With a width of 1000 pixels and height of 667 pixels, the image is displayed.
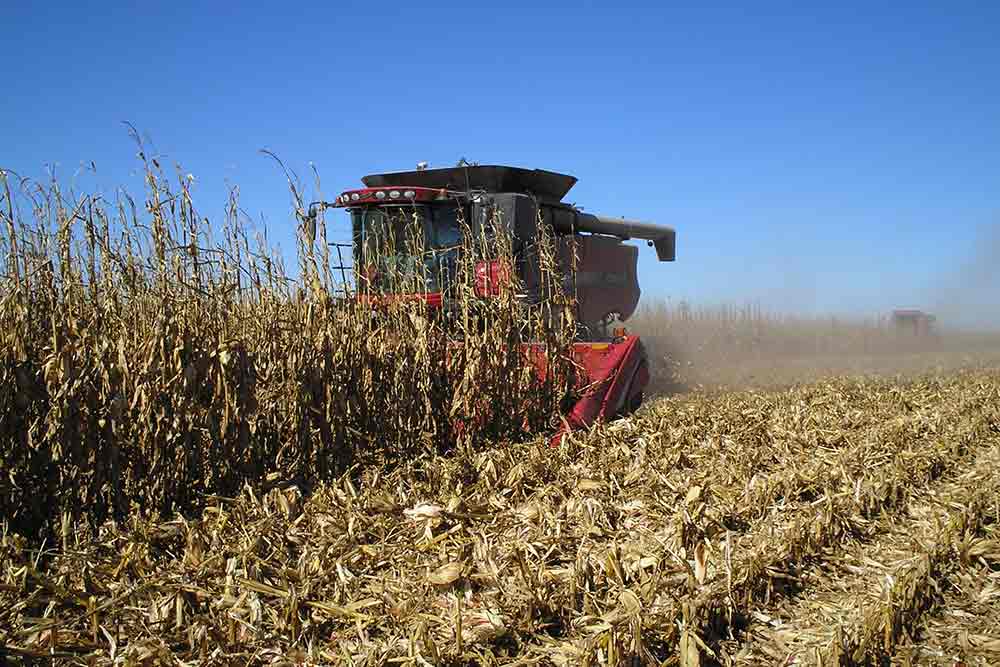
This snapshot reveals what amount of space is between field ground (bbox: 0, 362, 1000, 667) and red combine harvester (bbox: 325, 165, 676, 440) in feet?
5.54

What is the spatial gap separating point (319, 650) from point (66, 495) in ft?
6.07

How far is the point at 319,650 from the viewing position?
7.95ft

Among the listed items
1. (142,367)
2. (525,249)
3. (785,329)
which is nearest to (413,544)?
(142,367)

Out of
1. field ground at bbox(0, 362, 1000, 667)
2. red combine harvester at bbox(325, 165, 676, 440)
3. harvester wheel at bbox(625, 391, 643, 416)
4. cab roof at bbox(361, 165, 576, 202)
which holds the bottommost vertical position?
field ground at bbox(0, 362, 1000, 667)

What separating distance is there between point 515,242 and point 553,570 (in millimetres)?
4335

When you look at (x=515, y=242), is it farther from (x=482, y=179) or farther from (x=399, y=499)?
(x=399, y=499)

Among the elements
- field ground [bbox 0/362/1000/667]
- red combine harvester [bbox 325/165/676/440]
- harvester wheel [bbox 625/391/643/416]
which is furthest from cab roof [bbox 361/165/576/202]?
field ground [bbox 0/362/1000/667]

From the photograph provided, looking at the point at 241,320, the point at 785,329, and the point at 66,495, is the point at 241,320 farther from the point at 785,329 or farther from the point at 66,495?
the point at 785,329

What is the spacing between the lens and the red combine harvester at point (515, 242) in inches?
235

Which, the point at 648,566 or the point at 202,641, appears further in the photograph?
the point at 648,566

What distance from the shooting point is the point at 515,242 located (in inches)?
271

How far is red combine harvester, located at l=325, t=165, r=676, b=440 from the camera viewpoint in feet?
19.6

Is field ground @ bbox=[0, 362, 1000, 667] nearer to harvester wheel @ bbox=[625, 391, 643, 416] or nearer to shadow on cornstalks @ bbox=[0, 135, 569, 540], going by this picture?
shadow on cornstalks @ bbox=[0, 135, 569, 540]

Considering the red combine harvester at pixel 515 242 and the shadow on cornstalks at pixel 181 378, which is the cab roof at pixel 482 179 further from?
the shadow on cornstalks at pixel 181 378
